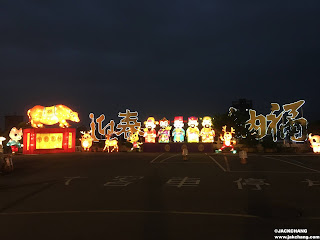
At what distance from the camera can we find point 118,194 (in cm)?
992

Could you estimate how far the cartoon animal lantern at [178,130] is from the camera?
40.5 m

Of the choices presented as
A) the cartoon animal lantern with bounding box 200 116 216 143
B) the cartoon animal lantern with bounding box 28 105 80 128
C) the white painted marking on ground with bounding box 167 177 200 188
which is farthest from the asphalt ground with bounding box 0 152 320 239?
the cartoon animal lantern with bounding box 200 116 216 143

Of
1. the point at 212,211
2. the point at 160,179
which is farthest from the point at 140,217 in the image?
the point at 160,179

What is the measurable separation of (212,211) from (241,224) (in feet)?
4.29

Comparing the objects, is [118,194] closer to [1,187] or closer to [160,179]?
[160,179]

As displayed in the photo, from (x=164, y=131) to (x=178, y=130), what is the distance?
1.80 m

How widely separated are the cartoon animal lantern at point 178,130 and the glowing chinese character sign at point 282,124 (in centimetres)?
1061

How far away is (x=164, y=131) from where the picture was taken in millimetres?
41125

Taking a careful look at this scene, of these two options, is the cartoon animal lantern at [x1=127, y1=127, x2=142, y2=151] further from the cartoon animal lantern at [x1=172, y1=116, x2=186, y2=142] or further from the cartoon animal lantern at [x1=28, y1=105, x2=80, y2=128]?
the cartoon animal lantern at [x1=28, y1=105, x2=80, y2=128]

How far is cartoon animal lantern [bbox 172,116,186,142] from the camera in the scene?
40469mm

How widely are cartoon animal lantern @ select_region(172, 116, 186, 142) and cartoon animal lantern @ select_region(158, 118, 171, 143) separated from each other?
811 millimetres
